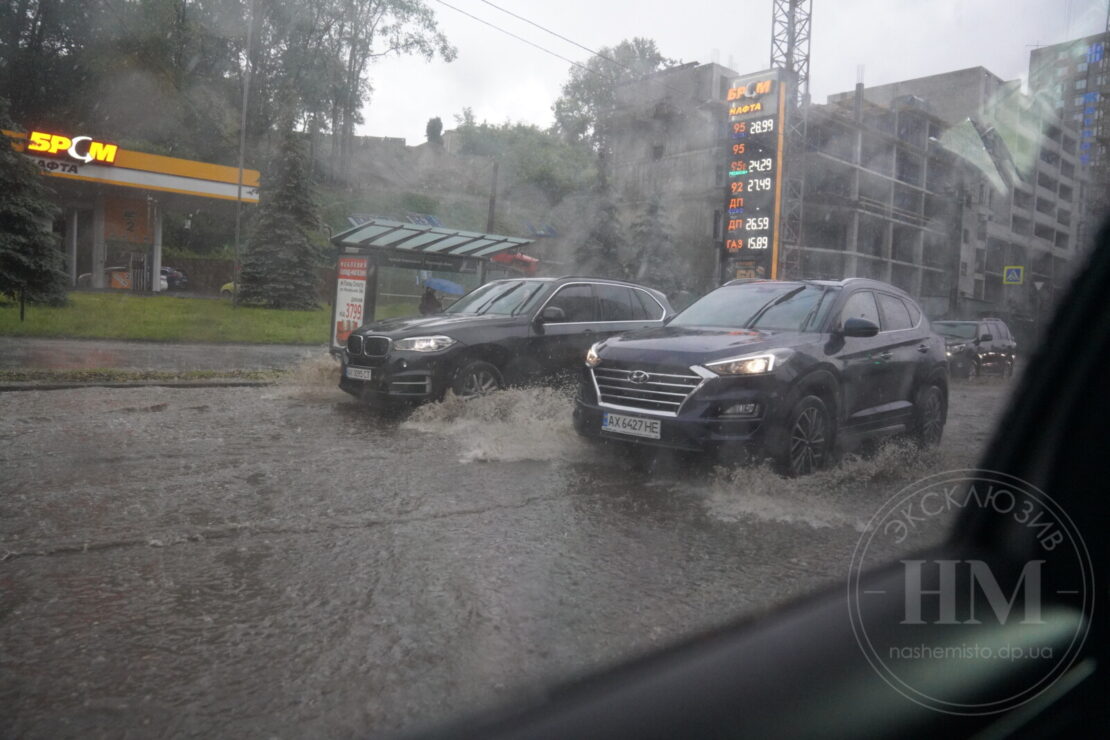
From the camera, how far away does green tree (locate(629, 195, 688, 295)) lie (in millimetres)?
32375

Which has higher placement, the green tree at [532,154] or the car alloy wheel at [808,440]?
the green tree at [532,154]

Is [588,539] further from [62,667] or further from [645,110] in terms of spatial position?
[645,110]

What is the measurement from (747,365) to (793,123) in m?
21.9

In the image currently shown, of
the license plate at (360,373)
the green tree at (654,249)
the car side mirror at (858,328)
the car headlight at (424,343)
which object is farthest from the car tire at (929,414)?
the green tree at (654,249)

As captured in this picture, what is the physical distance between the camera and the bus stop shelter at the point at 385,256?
11.0 meters

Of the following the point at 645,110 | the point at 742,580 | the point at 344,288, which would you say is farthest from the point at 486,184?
the point at 742,580

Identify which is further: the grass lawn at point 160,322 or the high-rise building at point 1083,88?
the grass lawn at point 160,322

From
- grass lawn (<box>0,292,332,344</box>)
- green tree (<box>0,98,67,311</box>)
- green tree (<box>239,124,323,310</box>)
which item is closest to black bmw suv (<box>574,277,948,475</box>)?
grass lawn (<box>0,292,332,344</box>)

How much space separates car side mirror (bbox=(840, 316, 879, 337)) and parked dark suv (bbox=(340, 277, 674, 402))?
308 cm

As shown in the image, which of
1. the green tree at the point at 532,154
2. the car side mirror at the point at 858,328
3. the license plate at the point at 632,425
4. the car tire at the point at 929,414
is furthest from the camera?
the green tree at the point at 532,154

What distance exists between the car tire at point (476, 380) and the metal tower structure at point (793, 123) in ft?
57.2

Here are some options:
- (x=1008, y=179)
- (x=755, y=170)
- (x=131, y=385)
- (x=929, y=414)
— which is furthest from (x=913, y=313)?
(x=755, y=170)

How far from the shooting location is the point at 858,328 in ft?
18.7

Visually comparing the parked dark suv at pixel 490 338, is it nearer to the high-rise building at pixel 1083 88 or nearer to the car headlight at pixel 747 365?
the car headlight at pixel 747 365
